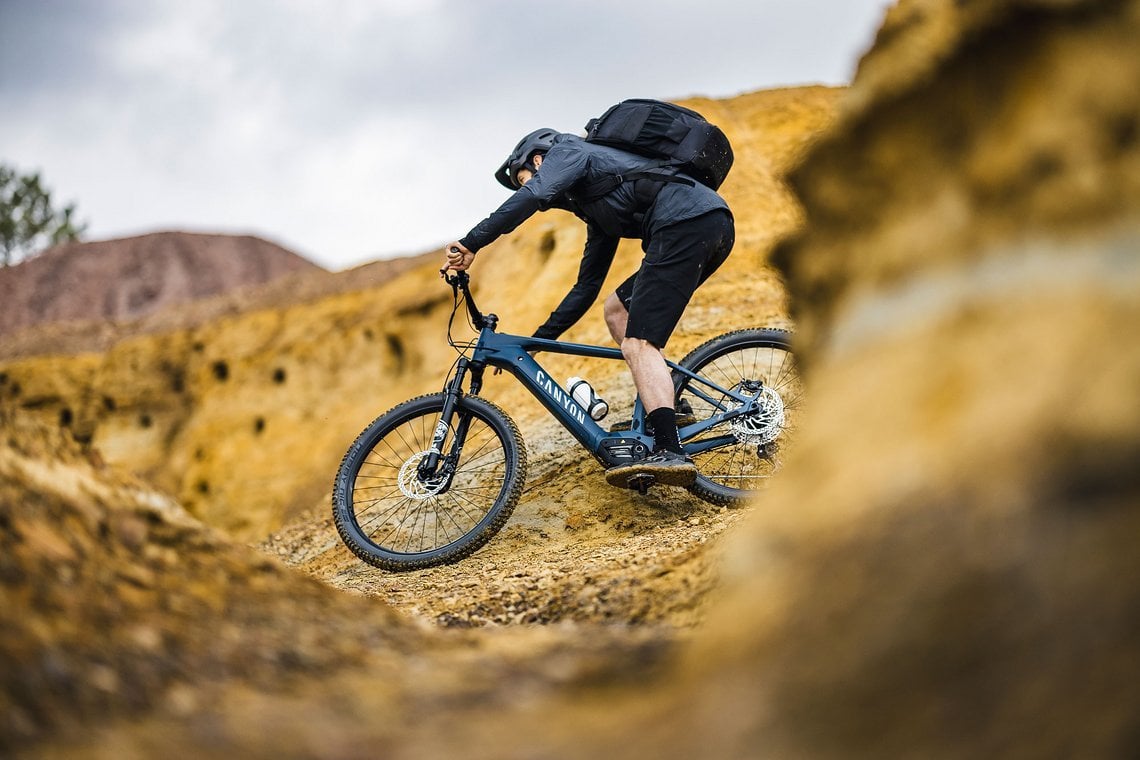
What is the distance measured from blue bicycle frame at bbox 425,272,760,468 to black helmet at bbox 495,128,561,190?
0.67 m

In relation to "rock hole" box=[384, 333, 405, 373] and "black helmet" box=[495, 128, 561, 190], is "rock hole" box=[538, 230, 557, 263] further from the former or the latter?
"black helmet" box=[495, 128, 561, 190]

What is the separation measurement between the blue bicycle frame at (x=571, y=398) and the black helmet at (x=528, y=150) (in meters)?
0.67

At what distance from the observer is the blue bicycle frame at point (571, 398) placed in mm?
5148

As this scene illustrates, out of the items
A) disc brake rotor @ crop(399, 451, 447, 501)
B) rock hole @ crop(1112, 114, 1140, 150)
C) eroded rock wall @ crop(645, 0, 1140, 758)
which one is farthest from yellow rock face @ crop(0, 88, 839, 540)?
rock hole @ crop(1112, 114, 1140, 150)

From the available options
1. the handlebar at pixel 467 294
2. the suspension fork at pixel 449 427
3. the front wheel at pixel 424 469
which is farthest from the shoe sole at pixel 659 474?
the handlebar at pixel 467 294

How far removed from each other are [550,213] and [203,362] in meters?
5.04

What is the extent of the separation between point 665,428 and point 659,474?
24 centimetres

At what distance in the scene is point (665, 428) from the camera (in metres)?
4.88

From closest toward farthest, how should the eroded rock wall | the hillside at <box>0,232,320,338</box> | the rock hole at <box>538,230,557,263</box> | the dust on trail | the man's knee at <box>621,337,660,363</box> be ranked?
1. the eroded rock wall
2. the dust on trail
3. the man's knee at <box>621,337,660,363</box>
4. the rock hole at <box>538,230,557,263</box>
5. the hillside at <box>0,232,320,338</box>

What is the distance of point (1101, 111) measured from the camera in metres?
1.79

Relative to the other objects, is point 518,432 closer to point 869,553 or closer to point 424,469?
point 424,469

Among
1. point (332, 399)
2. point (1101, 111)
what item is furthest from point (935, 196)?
point (332, 399)

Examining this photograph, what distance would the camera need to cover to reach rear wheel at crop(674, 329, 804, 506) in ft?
17.4

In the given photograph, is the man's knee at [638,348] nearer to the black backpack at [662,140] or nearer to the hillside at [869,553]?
the black backpack at [662,140]
